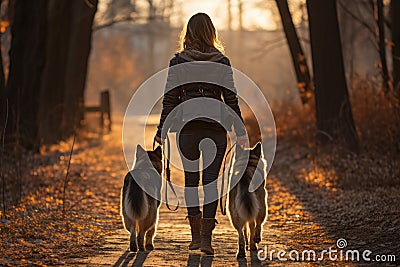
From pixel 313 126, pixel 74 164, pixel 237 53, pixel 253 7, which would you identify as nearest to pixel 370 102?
pixel 313 126

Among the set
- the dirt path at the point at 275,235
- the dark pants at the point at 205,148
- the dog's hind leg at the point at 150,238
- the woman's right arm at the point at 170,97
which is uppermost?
the woman's right arm at the point at 170,97

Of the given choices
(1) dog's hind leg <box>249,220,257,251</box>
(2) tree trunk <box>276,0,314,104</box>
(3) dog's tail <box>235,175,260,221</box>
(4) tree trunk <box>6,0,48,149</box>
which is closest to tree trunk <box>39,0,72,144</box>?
(4) tree trunk <box>6,0,48,149</box>

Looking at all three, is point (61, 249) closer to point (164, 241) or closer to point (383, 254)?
point (164, 241)

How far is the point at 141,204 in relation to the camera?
8.05 meters

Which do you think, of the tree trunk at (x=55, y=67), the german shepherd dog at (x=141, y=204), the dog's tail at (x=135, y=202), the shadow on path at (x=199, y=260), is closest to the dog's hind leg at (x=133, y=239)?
the german shepherd dog at (x=141, y=204)

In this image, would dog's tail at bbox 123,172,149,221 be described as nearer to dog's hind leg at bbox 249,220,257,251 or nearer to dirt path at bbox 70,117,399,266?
dirt path at bbox 70,117,399,266

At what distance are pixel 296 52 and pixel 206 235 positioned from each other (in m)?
14.9

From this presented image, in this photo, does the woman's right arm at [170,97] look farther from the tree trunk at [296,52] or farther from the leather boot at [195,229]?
the tree trunk at [296,52]

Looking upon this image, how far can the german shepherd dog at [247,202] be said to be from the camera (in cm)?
793

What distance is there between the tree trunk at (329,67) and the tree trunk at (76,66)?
33.2ft

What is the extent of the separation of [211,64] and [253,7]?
3001cm

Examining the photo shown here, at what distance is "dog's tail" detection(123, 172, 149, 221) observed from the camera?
8.04 m

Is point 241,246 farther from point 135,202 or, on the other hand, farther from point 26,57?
point 26,57

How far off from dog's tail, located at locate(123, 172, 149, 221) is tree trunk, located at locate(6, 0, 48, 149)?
10453 mm
